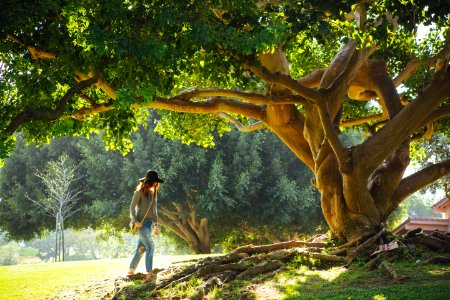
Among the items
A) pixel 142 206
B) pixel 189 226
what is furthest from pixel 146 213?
pixel 189 226

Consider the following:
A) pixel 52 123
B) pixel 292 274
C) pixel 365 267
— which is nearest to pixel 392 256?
pixel 365 267

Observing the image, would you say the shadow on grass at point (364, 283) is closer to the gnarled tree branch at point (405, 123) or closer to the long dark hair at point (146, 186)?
the gnarled tree branch at point (405, 123)

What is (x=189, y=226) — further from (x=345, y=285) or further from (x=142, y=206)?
(x=345, y=285)

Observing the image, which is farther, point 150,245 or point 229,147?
point 229,147

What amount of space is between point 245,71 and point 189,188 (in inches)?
835

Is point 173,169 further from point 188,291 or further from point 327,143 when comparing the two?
point 188,291

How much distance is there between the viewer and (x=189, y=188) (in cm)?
3250

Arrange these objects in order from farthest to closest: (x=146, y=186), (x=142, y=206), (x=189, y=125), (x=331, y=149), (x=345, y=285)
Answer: (x=189, y=125) → (x=331, y=149) → (x=146, y=186) → (x=142, y=206) → (x=345, y=285)

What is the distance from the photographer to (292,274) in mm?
10211

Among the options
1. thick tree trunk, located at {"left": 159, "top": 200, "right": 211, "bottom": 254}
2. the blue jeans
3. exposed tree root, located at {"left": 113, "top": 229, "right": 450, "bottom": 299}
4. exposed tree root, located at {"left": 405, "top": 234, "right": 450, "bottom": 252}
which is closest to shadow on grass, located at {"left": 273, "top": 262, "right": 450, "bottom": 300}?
exposed tree root, located at {"left": 113, "top": 229, "right": 450, "bottom": 299}

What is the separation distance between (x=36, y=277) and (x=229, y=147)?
20.6m

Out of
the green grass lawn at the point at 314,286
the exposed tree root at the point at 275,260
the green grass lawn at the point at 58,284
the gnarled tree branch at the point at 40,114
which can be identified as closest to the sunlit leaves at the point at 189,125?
the green grass lawn at the point at 58,284

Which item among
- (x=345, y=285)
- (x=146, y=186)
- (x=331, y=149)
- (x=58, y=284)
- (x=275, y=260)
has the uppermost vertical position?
(x=331, y=149)

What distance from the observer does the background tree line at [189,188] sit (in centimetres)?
3225
